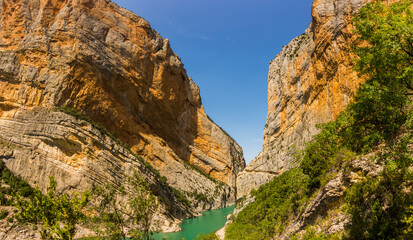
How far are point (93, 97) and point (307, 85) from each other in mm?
38373

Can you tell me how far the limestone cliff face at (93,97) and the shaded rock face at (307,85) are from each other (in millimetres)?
24083

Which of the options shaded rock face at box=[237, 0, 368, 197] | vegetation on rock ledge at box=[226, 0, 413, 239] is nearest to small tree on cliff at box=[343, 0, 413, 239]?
vegetation on rock ledge at box=[226, 0, 413, 239]

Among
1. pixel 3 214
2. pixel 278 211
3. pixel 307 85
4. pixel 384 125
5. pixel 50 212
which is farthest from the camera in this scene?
pixel 307 85

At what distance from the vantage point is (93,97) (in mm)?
48500

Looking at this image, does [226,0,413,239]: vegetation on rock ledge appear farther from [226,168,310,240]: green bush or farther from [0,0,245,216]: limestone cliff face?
[0,0,245,216]: limestone cliff face

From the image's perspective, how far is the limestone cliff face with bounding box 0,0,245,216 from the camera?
3719 cm

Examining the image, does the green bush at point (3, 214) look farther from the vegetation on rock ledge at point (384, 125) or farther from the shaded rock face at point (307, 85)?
the vegetation on rock ledge at point (384, 125)

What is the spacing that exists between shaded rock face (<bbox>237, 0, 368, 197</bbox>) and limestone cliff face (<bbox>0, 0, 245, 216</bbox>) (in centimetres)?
2408

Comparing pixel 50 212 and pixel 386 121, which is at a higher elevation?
pixel 386 121

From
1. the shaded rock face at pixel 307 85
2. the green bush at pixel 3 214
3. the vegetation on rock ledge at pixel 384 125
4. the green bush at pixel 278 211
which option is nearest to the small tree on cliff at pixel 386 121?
the vegetation on rock ledge at pixel 384 125

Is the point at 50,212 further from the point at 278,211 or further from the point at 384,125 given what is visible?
the point at 278,211

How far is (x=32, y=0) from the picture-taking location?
164 feet

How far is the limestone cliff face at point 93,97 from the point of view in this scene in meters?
37.2

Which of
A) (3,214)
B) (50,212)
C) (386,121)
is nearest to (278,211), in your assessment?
(386,121)
